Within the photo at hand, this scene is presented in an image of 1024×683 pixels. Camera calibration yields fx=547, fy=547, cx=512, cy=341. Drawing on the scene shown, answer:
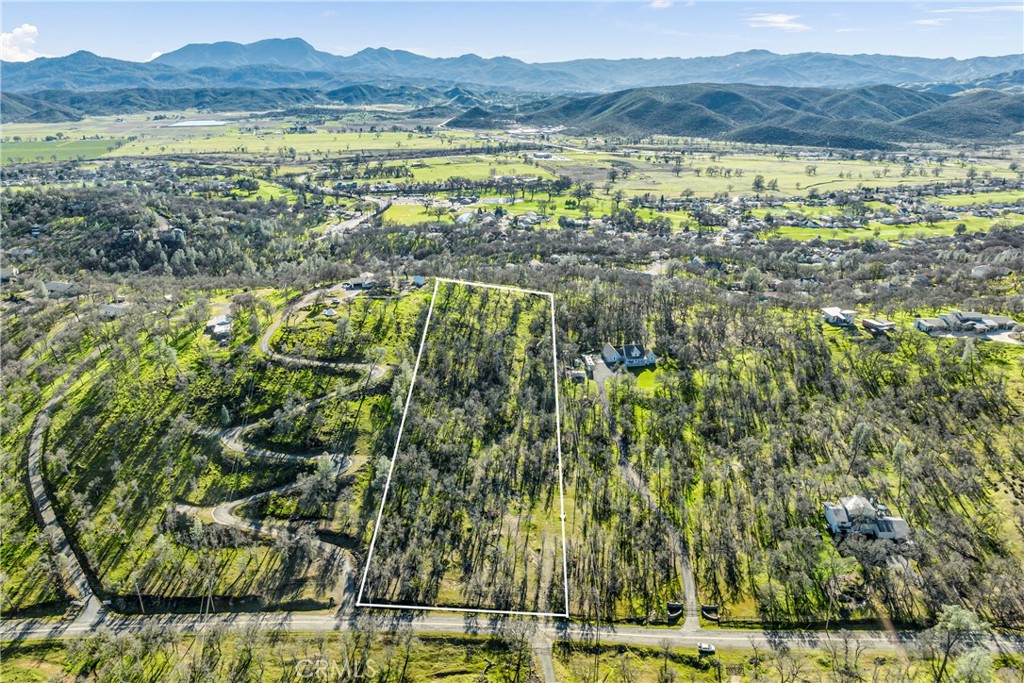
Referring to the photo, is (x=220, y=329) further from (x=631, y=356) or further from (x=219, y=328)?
(x=631, y=356)

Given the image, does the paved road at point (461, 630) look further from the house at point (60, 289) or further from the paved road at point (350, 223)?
the paved road at point (350, 223)

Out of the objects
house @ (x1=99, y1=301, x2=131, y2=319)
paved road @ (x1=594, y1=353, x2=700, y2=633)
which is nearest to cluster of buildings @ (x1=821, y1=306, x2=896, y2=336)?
paved road @ (x1=594, y1=353, x2=700, y2=633)

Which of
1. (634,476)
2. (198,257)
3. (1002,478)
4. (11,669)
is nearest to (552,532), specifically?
(634,476)

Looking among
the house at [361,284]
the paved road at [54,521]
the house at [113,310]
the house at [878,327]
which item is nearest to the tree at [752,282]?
the house at [878,327]

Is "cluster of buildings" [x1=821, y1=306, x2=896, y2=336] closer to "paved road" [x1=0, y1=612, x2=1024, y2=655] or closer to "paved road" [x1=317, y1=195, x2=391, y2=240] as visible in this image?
"paved road" [x1=0, y1=612, x2=1024, y2=655]

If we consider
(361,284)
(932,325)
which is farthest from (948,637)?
(361,284)

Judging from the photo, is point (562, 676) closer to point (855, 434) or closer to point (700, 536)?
point (700, 536)
